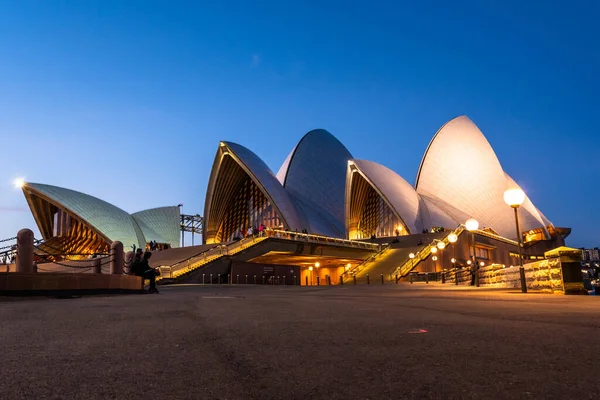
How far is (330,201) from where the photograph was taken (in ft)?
190

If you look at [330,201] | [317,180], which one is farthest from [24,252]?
[330,201]

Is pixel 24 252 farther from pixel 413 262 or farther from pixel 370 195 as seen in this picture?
pixel 370 195

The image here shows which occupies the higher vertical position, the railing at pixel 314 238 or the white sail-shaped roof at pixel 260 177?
the white sail-shaped roof at pixel 260 177

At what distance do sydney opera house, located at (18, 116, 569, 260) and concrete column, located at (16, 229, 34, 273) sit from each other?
33225mm

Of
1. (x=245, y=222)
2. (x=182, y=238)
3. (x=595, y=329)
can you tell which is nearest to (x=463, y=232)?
(x=245, y=222)

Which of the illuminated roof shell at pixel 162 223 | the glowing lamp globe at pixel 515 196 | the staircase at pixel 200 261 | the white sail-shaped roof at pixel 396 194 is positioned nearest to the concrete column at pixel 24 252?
the staircase at pixel 200 261

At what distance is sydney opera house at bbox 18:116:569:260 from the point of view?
46875 millimetres

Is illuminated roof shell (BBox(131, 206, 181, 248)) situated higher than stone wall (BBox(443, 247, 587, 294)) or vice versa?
illuminated roof shell (BBox(131, 206, 181, 248))

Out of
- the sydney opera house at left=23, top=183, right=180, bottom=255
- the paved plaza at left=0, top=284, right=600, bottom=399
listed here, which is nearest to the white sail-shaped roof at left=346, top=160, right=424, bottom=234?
the sydney opera house at left=23, top=183, right=180, bottom=255

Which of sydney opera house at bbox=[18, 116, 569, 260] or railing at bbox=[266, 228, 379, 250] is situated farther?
sydney opera house at bbox=[18, 116, 569, 260]

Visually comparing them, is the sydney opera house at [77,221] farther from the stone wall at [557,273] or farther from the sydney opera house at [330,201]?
the stone wall at [557,273]

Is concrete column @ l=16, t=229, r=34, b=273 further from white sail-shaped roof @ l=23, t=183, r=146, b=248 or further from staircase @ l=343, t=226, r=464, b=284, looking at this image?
white sail-shaped roof @ l=23, t=183, r=146, b=248

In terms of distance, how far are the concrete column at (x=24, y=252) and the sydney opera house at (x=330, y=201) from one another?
109 feet

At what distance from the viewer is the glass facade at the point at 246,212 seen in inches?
2023
